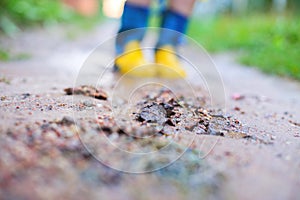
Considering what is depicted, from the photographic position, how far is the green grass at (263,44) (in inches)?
127

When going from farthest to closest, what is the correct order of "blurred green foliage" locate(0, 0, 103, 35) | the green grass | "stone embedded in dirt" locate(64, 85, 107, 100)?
"blurred green foliage" locate(0, 0, 103, 35), the green grass, "stone embedded in dirt" locate(64, 85, 107, 100)

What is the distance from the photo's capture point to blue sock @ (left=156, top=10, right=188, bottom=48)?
2664 mm

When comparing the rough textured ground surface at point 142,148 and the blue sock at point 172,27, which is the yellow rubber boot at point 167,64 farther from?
the rough textured ground surface at point 142,148

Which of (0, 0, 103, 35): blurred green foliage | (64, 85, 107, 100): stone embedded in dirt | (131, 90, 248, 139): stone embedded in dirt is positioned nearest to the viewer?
(131, 90, 248, 139): stone embedded in dirt

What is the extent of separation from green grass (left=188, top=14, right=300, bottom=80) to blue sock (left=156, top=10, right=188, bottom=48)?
0.87m

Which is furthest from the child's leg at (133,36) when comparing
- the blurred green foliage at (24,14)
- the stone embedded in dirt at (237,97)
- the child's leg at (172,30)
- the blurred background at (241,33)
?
the blurred green foliage at (24,14)

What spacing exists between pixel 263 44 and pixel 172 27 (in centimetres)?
199

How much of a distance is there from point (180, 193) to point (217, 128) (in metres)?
0.52

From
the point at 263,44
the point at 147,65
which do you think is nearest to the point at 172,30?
the point at 147,65

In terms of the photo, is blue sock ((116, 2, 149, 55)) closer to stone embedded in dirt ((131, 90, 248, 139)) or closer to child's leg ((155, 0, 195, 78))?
child's leg ((155, 0, 195, 78))

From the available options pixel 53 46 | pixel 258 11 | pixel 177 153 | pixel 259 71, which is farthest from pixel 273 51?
pixel 258 11

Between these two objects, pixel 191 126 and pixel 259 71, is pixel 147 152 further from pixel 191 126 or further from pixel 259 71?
pixel 259 71

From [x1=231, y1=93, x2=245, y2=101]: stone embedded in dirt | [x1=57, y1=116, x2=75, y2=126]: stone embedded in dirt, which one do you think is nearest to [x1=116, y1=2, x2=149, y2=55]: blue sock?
[x1=231, y1=93, x2=245, y2=101]: stone embedded in dirt

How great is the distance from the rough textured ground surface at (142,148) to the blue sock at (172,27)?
0.92 metres
